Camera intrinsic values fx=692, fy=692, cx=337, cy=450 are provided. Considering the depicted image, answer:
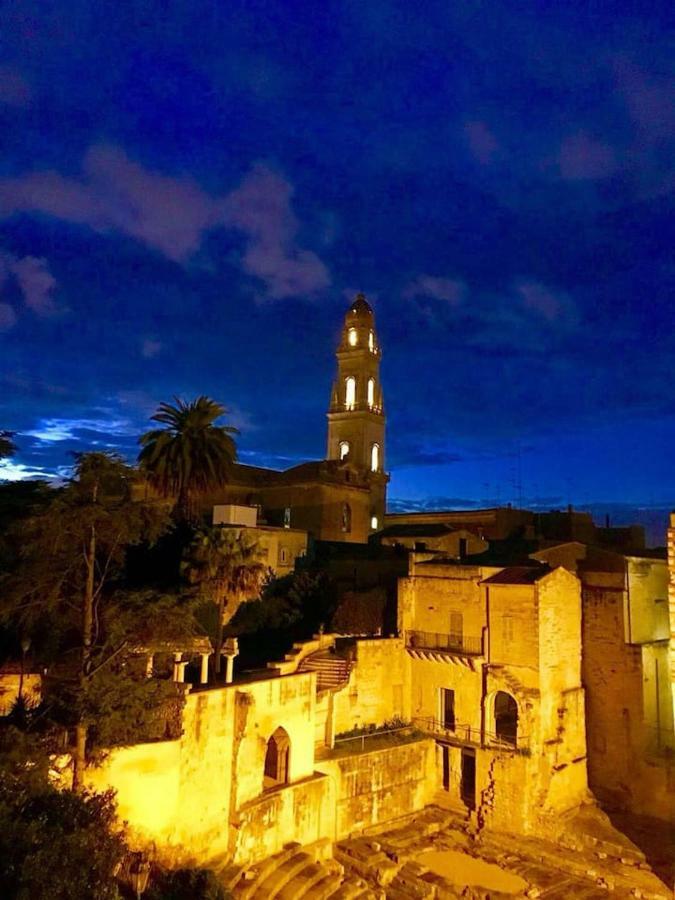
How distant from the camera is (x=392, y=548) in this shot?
3762 cm

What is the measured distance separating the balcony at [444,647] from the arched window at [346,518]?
1649cm

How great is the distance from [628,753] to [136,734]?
1981 centimetres

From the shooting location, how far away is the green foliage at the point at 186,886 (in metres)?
15.6

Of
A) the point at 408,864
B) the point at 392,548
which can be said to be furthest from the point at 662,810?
the point at 392,548

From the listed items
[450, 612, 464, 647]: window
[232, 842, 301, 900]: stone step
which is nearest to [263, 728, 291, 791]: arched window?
[232, 842, 301, 900]: stone step

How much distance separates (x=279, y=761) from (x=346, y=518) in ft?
79.9

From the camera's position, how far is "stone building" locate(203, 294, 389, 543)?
144ft

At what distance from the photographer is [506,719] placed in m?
32.0

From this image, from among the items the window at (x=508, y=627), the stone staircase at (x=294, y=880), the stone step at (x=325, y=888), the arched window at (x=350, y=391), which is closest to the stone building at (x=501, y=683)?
the window at (x=508, y=627)

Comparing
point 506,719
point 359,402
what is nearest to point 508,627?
point 506,719

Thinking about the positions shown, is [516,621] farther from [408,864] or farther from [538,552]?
[408,864]

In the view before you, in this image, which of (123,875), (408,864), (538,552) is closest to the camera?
(123,875)

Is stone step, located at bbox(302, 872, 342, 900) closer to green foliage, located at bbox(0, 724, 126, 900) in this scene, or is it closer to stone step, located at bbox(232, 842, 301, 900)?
stone step, located at bbox(232, 842, 301, 900)

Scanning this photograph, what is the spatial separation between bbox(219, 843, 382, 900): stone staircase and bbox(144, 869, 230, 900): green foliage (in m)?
1.54
